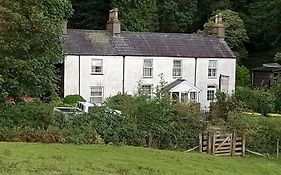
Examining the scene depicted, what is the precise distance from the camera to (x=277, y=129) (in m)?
30.0

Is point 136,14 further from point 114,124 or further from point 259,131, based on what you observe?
point 114,124

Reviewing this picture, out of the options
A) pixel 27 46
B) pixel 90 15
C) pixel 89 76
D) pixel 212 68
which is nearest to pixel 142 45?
pixel 89 76

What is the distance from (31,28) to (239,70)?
34.7m

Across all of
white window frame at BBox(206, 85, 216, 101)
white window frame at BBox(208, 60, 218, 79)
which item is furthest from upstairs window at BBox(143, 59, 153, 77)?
white window frame at BBox(206, 85, 216, 101)

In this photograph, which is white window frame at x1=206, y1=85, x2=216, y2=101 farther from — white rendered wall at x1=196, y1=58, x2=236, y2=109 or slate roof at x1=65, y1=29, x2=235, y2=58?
slate roof at x1=65, y1=29, x2=235, y2=58

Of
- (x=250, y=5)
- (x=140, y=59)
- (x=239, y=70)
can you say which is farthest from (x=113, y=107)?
(x=250, y=5)

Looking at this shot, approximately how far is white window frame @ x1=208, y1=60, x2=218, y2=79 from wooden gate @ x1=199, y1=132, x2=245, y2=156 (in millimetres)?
20850

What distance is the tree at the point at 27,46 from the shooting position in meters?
26.5

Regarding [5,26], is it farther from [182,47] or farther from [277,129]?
[182,47]

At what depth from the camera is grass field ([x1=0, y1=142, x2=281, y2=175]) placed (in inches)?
692

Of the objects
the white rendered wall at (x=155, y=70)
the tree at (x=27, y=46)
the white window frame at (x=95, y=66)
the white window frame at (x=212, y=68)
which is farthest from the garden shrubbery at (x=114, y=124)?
the white window frame at (x=212, y=68)

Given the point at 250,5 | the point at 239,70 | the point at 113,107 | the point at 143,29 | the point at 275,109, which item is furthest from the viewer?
the point at 250,5

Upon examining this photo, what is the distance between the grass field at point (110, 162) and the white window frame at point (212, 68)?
23069 millimetres

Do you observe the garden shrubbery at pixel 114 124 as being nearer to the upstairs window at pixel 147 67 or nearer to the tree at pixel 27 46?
the tree at pixel 27 46
